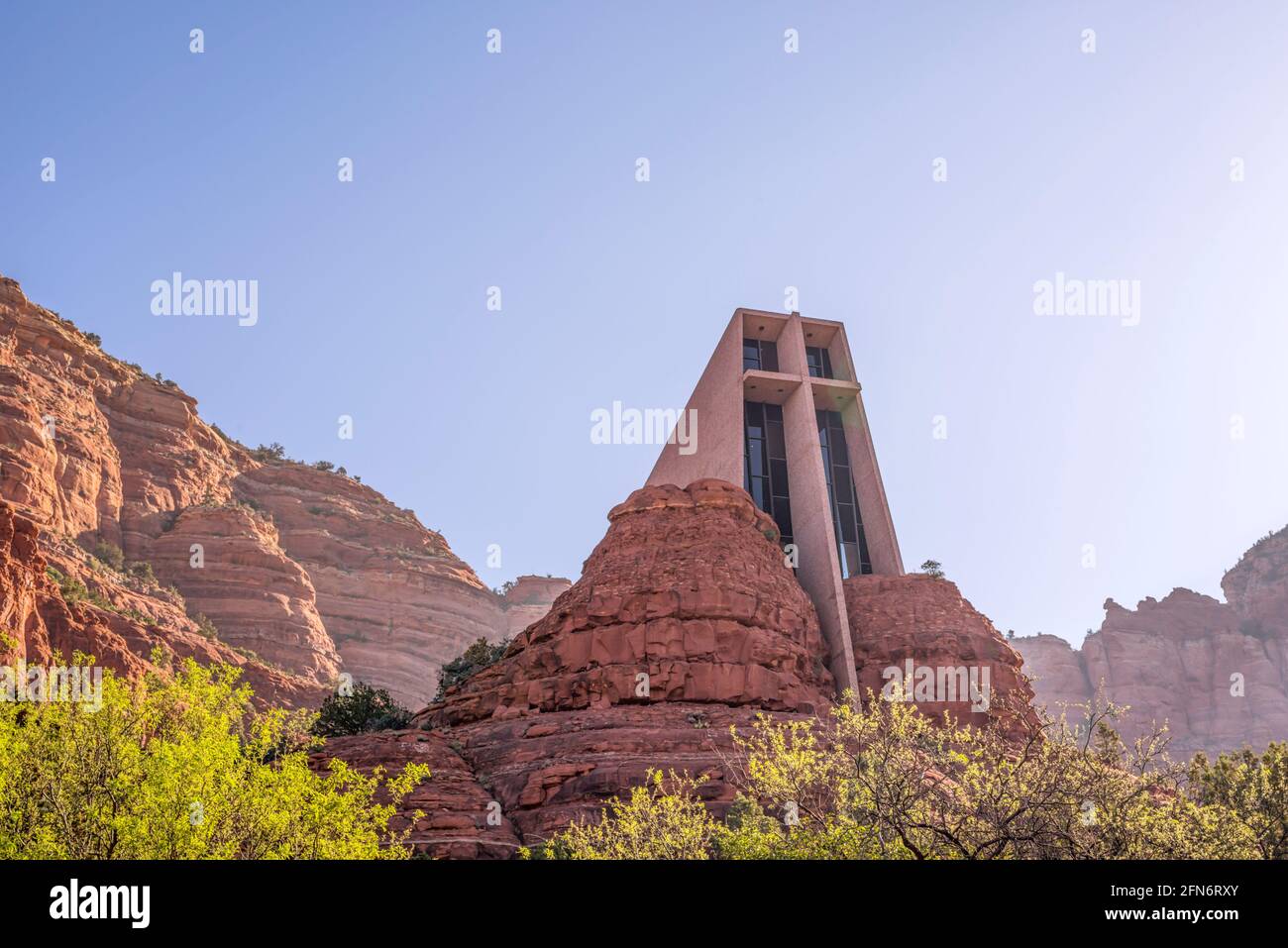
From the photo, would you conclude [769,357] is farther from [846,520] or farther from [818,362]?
[846,520]

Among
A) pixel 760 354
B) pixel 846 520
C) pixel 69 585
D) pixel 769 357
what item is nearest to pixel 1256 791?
pixel 846 520

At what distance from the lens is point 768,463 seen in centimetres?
4450

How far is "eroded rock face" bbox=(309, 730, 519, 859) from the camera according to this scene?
19703mm

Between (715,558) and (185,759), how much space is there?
2257 cm

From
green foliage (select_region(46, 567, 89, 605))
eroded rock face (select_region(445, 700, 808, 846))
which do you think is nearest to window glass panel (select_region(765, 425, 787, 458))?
eroded rock face (select_region(445, 700, 808, 846))

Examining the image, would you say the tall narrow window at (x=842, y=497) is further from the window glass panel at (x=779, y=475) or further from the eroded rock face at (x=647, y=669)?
the eroded rock face at (x=647, y=669)

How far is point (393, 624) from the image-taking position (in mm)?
75750

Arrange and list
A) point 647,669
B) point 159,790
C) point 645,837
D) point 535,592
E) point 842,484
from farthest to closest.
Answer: point 535,592, point 842,484, point 647,669, point 645,837, point 159,790

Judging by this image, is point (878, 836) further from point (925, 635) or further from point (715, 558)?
point (925, 635)

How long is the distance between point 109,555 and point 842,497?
4582cm

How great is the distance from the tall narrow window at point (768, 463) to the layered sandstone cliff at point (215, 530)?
30696 mm

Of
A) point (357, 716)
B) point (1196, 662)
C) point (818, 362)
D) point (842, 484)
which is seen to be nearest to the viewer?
point (357, 716)

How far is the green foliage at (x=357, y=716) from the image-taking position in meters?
34.3

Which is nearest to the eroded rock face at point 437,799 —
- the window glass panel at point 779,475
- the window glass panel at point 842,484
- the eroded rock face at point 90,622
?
the eroded rock face at point 90,622
